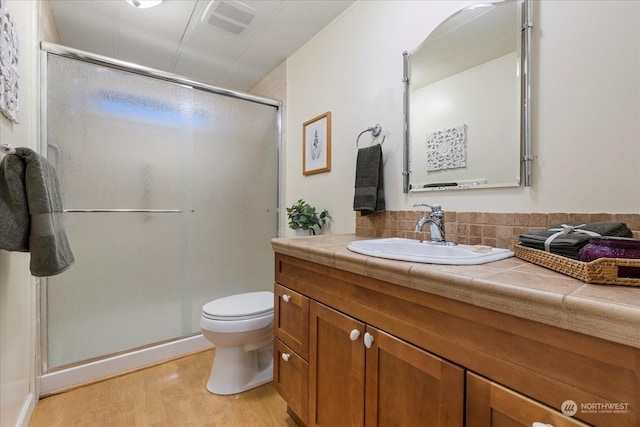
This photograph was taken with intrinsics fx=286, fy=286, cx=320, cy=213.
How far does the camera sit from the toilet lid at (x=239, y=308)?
1.55 meters

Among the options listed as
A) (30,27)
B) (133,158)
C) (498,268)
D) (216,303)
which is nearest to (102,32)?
(30,27)

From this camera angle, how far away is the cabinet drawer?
1.17 m

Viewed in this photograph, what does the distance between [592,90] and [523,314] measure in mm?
793

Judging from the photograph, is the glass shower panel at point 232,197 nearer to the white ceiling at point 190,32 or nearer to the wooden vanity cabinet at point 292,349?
the white ceiling at point 190,32

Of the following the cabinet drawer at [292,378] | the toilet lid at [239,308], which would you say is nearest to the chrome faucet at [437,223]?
the cabinet drawer at [292,378]

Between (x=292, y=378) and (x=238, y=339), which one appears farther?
(x=238, y=339)

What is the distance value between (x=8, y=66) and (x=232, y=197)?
4.57 feet

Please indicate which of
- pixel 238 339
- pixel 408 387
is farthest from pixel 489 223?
pixel 238 339

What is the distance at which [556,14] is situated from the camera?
0.95 metres

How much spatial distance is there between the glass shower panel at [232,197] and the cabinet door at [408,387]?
65.4 inches

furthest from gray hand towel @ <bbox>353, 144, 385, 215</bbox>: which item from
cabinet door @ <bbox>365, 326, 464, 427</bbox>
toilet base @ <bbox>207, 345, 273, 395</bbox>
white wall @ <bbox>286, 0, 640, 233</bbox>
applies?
toilet base @ <bbox>207, 345, 273, 395</bbox>

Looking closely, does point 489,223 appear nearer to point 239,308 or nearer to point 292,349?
point 292,349

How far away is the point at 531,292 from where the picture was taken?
53 cm

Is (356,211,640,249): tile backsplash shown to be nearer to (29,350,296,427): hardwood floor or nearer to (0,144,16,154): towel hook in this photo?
(29,350,296,427): hardwood floor
